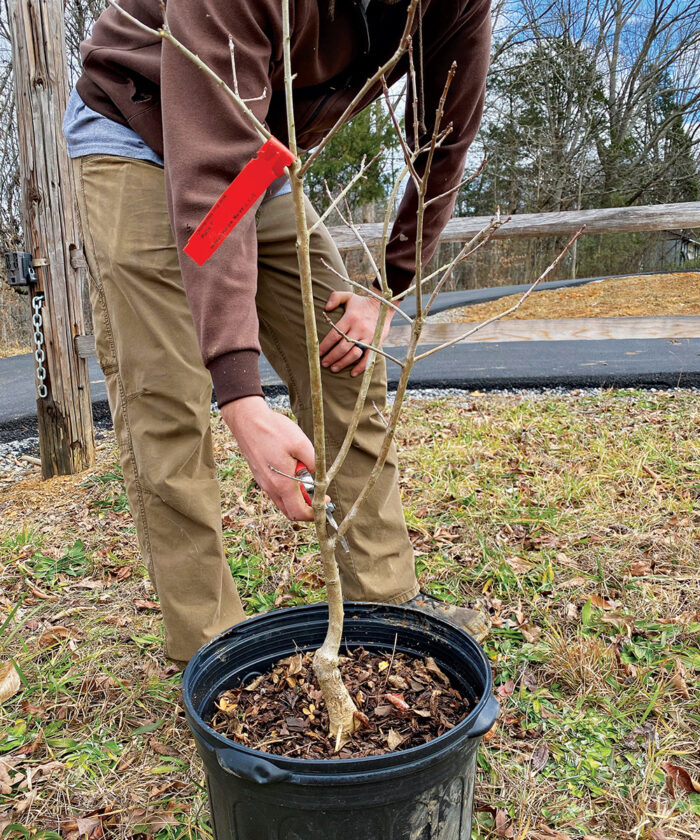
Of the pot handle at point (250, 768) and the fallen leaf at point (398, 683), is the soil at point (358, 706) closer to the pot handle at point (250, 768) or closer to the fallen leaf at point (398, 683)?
the fallen leaf at point (398, 683)

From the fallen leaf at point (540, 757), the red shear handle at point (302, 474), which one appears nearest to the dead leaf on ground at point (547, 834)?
the fallen leaf at point (540, 757)

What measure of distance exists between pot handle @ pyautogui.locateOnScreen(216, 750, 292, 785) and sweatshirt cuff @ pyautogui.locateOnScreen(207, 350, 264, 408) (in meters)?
0.57

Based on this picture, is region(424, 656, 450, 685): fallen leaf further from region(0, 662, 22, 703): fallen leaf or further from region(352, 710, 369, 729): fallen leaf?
region(0, 662, 22, 703): fallen leaf

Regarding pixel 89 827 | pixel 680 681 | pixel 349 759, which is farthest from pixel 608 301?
pixel 349 759

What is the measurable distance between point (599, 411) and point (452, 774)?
3.67 meters

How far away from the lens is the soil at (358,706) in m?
1.11

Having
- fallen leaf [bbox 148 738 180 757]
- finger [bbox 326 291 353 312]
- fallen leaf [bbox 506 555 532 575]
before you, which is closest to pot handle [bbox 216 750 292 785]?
fallen leaf [bbox 148 738 180 757]

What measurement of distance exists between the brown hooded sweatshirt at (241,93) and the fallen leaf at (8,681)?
1246mm

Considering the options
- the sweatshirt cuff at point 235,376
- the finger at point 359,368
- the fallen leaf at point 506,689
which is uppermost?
the sweatshirt cuff at point 235,376

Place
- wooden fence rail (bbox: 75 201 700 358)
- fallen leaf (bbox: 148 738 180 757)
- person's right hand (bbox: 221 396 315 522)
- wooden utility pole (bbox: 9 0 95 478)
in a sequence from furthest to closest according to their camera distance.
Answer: wooden fence rail (bbox: 75 201 700 358)
wooden utility pole (bbox: 9 0 95 478)
fallen leaf (bbox: 148 738 180 757)
person's right hand (bbox: 221 396 315 522)

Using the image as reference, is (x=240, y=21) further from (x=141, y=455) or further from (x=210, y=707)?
(x=210, y=707)

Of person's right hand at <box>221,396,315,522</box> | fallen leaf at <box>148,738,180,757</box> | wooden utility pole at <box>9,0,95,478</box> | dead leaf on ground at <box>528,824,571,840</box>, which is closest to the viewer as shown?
person's right hand at <box>221,396,315,522</box>

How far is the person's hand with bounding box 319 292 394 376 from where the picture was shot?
172cm

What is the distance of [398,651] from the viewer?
1331mm
